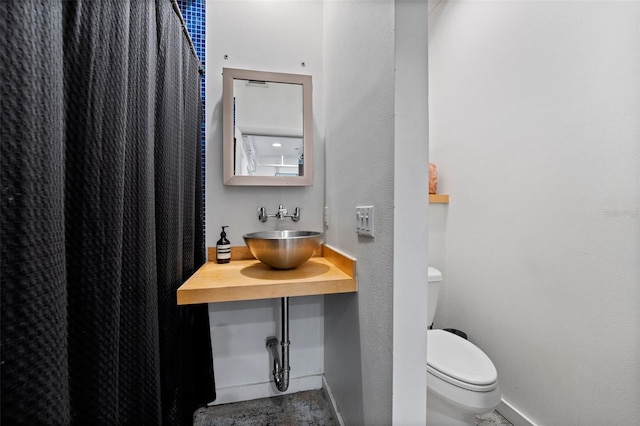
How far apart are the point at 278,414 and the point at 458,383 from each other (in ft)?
3.34

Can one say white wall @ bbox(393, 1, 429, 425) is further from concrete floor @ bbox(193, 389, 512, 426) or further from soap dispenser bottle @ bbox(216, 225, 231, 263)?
soap dispenser bottle @ bbox(216, 225, 231, 263)

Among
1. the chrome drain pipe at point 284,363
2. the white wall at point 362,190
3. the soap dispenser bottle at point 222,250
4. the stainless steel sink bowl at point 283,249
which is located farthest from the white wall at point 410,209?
the soap dispenser bottle at point 222,250

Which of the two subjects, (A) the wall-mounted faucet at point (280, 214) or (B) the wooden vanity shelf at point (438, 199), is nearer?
(A) the wall-mounted faucet at point (280, 214)

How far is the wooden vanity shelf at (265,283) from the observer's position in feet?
3.46

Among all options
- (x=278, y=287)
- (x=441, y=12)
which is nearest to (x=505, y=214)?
(x=278, y=287)

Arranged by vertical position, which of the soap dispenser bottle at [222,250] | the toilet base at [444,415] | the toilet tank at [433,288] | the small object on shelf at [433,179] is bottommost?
the toilet base at [444,415]

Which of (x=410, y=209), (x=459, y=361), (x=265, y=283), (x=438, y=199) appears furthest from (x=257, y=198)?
(x=459, y=361)

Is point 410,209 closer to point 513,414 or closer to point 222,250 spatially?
point 222,250

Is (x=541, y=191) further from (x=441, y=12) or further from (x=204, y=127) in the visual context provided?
(x=204, y=127)

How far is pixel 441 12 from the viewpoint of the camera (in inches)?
80.0

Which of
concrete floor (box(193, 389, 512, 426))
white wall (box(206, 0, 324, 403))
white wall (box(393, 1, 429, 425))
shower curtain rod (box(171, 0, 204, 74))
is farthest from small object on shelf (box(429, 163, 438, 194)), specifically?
shower curtain rod (box(171, 0, 204, 74))

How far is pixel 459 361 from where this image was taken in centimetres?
131

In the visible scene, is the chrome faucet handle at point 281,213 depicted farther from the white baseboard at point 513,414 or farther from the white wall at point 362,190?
the white baseboard at point 513,414

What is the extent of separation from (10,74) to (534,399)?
2.17 metres
